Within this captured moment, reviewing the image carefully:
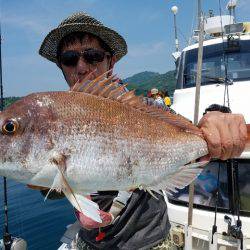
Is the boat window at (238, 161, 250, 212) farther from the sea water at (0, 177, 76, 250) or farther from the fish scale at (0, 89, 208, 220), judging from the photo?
the sea water at (0, 177, 76, 250)

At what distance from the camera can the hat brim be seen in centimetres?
301

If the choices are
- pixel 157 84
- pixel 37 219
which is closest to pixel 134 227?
pixel 37 219

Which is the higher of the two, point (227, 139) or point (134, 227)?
point (227, 139)

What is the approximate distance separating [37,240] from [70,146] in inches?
280

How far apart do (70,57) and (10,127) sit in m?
1.21

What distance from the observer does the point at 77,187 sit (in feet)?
6.07

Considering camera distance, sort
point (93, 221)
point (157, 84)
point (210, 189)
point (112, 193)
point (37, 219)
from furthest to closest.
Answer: point (157, 84), point (37, 219), point (210, 189), point (112, 193), point (93, 221)

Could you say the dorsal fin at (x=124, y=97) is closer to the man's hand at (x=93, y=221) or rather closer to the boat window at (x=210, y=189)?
the man's hand at (x=93, y=221)

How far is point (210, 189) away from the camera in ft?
16.0

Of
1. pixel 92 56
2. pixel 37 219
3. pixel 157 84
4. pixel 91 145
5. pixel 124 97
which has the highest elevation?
pixel 157 84

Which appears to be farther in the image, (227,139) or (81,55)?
(81,55)

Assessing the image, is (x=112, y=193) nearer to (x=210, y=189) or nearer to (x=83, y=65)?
(x=83, y=65)

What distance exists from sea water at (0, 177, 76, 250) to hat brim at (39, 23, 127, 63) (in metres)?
5.49

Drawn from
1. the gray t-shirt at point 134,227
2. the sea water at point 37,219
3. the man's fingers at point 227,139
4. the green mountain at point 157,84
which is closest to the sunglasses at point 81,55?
the green mountain at point 157,84
